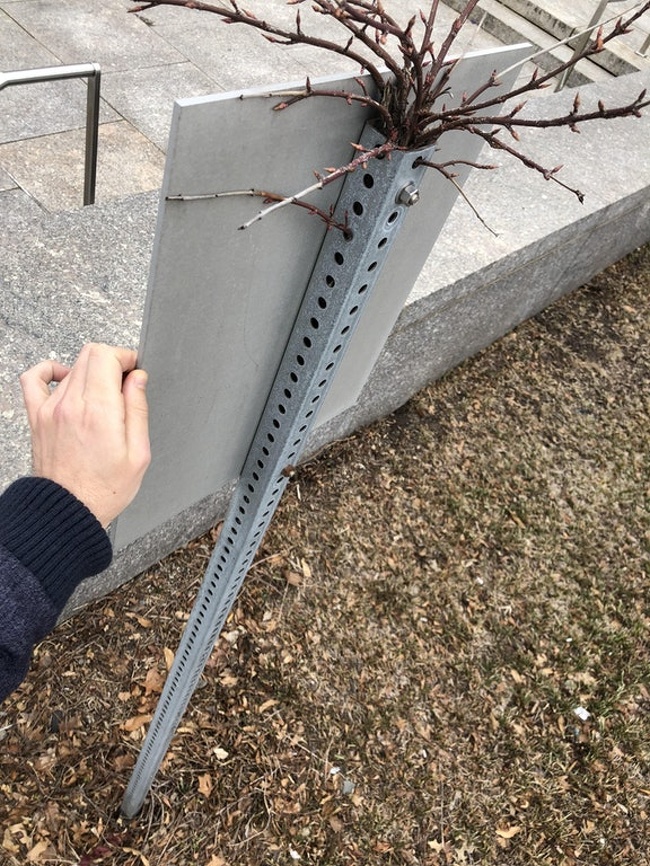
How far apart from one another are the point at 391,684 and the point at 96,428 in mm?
2472

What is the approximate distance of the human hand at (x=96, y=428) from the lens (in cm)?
122

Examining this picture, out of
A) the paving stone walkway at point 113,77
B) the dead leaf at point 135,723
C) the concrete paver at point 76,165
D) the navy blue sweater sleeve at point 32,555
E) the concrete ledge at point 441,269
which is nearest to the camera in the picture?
the navy blue sweater sleeve at point 32,555

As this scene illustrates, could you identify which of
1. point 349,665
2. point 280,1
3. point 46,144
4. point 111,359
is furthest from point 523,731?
point 280,1

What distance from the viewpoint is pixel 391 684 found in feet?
10.9

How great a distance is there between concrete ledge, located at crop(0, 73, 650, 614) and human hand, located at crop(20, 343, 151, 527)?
109cm

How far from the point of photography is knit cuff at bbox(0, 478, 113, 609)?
4.36ft

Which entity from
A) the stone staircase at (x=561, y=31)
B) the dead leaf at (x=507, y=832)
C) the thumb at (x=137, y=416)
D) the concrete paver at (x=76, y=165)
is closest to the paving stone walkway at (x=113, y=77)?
the concrete paver at (x=76, y=165)

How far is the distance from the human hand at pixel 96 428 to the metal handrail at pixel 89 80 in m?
2.48

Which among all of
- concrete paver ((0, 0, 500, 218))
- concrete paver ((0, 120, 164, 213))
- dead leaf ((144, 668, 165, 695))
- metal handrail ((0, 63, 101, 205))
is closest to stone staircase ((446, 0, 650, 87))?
concrete paver ((0, 0, 500, 218))

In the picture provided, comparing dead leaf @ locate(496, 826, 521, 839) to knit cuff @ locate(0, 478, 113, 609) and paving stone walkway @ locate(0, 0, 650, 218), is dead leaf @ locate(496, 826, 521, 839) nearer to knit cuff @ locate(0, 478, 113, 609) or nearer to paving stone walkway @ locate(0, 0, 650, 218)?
knit cuff @ locate(0, 478, 113, 609)

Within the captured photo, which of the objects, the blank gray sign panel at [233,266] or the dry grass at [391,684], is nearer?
the blank gray sign panel at [233,266]

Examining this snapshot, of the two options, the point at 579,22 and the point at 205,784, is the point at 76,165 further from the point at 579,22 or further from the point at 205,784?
the point at 579,22

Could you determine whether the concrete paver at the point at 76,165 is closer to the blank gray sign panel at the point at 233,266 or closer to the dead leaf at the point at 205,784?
the dead leaf at the point at 205,784

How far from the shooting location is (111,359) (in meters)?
1.23
